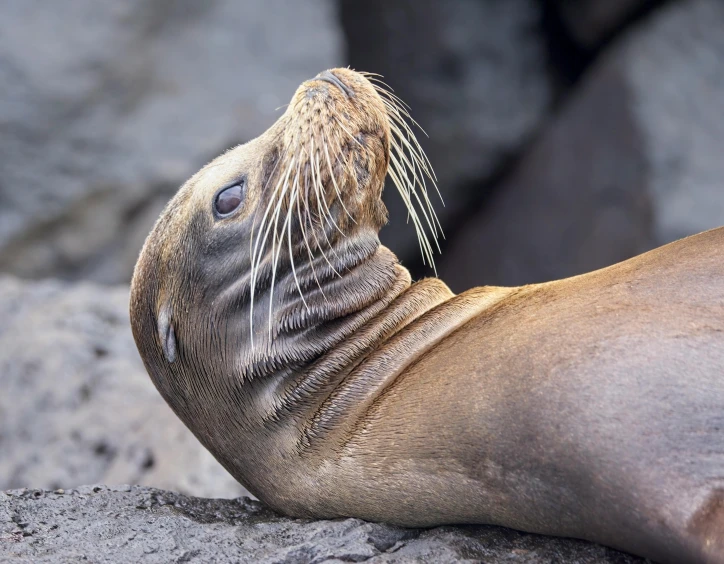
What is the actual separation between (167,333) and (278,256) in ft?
1.79

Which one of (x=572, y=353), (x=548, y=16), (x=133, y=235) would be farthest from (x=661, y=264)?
(x=548, y=16)

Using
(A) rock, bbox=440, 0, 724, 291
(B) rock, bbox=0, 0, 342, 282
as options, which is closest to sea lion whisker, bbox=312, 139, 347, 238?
(B) rock, bbox=0, 0, 342, 282

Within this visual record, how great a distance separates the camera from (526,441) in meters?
2.48

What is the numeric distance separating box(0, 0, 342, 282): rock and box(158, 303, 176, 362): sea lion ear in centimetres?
433

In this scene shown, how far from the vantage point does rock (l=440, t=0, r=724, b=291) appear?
297 inches

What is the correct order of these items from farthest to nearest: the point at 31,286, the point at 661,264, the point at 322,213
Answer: the point at 31,286
the point at 322,213
the point at 661,264

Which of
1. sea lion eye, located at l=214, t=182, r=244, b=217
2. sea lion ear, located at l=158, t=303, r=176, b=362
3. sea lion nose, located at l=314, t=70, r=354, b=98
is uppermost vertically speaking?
sea lion nose, located at l=314, t=70, r=354, b=98

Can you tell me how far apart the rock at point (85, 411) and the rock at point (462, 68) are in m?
4.47

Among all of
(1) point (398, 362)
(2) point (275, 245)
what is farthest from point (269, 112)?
(1) point (398, 362)

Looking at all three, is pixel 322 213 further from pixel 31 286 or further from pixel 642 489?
pixel 31 286

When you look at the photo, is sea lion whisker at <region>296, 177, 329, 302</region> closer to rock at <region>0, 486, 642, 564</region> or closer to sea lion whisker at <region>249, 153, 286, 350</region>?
sea lion whisker at <region>249, 153, 286, 350</region>

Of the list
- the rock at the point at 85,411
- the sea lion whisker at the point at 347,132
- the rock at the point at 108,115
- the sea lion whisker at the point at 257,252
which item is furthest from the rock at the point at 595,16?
the sea lion whisker at the point at 257,252

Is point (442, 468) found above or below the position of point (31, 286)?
below

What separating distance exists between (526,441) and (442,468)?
1.00ft
